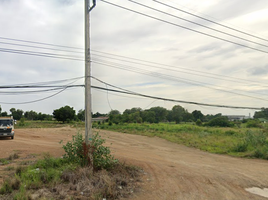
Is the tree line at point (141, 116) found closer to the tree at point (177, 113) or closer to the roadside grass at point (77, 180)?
the tree at point (177, 113)

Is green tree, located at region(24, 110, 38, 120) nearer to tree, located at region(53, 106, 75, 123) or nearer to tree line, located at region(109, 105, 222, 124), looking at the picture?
tree, located at region(53, 106, 75, 123)

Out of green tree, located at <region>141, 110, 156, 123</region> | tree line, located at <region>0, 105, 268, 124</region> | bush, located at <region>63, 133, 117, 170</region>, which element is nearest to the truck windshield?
bush, located at <region>63, 133, 117, 170</region>

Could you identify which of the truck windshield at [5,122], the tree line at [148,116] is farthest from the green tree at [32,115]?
the truck windshield at [5,122]

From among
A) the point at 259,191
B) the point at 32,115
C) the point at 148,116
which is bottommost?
the point at 259,191

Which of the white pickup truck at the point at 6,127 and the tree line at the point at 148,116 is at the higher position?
the tree line at the point at 148,116

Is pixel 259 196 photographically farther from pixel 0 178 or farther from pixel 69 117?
pixel 69 117

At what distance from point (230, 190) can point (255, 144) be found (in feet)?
37.2

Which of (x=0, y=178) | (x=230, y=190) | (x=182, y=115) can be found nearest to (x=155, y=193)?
(x=230, y=190)

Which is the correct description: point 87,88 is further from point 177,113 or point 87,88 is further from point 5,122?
point 177,113

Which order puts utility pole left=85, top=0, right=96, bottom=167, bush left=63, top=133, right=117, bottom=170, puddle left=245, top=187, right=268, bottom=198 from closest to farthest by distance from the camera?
puddle left=245, top=187, right=268, bottom=198, bush left=63, top=133, right=117, bottom=170, utility pole left=85, top=0, right=96, bottom=167

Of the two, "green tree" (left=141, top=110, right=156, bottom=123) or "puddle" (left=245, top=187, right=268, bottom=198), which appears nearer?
"puddle" (left=245, top=187, right=268, bottom=198)

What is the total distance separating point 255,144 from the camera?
17.7m

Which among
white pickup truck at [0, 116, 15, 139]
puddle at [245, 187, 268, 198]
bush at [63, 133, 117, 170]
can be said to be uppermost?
white pickup truck at [0, 116, 15, 139]

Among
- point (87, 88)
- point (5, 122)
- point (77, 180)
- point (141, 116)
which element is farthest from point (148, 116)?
point (77, 180)
